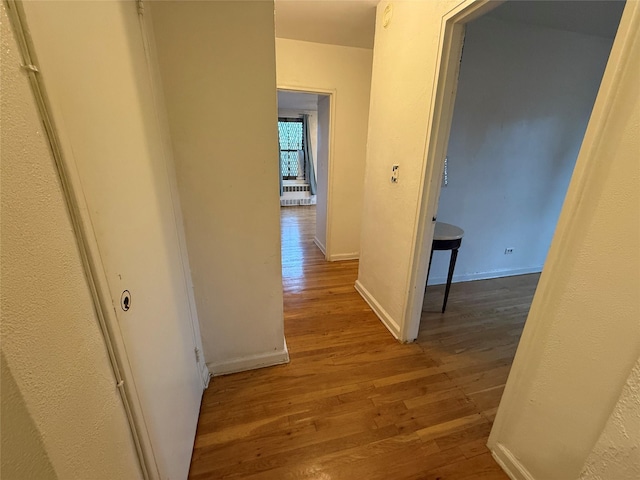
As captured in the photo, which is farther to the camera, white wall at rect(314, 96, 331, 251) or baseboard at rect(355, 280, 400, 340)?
white wall at rect(314, 96, 331, 251)

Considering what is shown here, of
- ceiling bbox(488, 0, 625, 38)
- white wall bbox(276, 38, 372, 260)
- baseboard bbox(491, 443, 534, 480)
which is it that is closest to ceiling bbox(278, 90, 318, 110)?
white wall bbox(276, 38, 372, 260)

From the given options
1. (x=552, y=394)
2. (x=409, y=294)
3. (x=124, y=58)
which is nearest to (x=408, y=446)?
(x=552, y=394)

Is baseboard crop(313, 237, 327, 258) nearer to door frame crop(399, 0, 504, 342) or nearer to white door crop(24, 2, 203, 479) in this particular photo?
door frame crop(399, 0, 504, 342)

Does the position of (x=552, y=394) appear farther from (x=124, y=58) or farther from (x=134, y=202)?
(x=124, y=58)

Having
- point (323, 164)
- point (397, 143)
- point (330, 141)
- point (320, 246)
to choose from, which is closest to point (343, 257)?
point (320, 246)

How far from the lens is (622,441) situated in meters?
0.75

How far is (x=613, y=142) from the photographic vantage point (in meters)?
0.78

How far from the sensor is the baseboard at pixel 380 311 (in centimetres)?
205

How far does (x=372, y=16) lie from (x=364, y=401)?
9.22ft

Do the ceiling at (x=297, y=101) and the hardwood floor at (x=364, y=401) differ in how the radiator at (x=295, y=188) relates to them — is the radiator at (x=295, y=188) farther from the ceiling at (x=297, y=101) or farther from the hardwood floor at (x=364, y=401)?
the hardwood floor at (x=364, y=401)

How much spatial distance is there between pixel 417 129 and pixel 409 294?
42.1 inches

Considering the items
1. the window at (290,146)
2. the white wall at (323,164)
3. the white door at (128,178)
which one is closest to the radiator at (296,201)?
the window at (290,146)

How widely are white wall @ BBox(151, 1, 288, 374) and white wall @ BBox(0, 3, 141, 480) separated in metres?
0.78

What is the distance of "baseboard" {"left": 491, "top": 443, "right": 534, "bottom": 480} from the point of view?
1.15m
